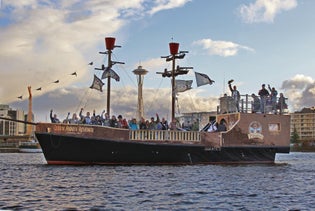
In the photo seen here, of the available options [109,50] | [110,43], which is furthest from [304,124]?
[110,43]

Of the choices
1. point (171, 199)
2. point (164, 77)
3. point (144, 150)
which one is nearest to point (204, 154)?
point (144, 150)

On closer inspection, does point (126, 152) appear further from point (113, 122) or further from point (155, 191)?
point (155, 191)

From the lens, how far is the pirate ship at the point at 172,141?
1080 inches

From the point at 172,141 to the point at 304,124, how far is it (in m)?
113

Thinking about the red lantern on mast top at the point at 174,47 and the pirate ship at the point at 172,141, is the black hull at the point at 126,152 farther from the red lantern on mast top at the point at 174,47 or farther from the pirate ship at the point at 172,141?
the red lantern on mast top at the point at 174,47

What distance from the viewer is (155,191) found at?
54.3ft

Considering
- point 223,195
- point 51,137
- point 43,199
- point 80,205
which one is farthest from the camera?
point 51,137

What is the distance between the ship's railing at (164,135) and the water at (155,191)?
5487mm

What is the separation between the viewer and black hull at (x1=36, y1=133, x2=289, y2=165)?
27.4 m

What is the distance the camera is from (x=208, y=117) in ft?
113

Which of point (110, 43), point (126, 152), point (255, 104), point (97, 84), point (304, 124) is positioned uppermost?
point (110, 43)

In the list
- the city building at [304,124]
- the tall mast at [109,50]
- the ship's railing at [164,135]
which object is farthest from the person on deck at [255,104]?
the city building at [304,124]

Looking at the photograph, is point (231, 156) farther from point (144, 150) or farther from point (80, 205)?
point (80, 205)

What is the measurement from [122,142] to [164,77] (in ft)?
28.1
